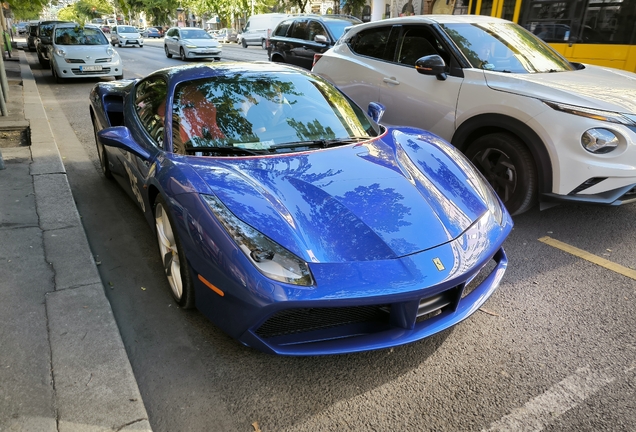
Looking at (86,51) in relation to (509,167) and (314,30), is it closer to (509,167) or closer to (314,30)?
(314,30)

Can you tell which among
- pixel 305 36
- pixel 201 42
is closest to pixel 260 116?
pixel 305 36

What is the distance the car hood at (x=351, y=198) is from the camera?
7.41 ft

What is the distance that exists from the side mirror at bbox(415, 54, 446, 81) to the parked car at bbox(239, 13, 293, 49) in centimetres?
2986

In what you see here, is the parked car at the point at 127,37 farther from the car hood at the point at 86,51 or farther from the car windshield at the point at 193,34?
the car hood at the point at 86,51

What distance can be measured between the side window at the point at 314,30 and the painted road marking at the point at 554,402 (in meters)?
9.39

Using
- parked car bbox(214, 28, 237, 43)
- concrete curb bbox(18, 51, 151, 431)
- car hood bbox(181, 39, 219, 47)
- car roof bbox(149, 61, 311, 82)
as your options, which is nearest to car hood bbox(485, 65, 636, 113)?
car roof bbox(149, 61, 311, 82)

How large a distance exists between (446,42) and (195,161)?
3145 mm

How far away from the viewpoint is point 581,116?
3635 millimetres

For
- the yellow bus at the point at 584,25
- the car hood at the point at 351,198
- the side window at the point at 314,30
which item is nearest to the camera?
the car hood at the point at 351,198

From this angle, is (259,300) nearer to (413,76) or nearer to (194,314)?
(194,314)

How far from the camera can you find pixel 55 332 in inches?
100

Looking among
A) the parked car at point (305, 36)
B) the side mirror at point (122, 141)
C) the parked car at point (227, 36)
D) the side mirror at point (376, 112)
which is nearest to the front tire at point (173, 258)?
the side mirror at point (122, 141)

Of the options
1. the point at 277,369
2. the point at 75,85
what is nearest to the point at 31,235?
the point at 277,369

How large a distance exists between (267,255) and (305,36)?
9.70 meters
